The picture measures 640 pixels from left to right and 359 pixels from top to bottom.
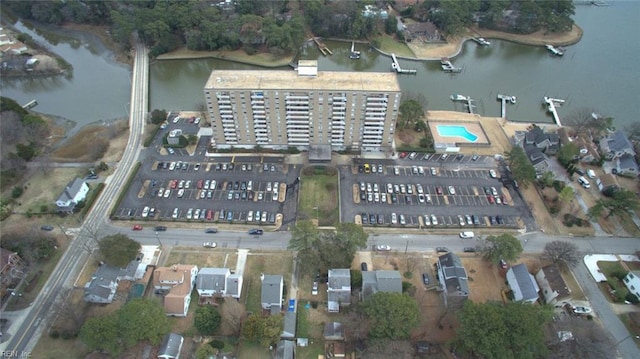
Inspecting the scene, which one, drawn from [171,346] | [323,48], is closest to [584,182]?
[171,346]

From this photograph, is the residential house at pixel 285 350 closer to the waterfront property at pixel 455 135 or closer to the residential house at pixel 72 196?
the residential house at pixel 72 196

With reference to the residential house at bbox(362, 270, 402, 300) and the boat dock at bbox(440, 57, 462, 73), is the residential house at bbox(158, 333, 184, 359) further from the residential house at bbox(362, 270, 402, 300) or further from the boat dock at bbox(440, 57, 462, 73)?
the boat dock at bbox(440, 57, 462, 73)

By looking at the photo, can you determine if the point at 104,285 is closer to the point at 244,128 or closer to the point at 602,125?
the point at 244,128

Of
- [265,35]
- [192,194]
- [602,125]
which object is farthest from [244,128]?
[602,125]

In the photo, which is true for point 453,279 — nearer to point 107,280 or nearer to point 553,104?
point 107,280

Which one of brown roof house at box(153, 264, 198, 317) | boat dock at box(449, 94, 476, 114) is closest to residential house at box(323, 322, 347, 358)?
brown roof house at box(153, 264, 198, 317)

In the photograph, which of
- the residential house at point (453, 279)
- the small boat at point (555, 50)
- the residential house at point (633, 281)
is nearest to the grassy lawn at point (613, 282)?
the residential house at point (633, 281)
